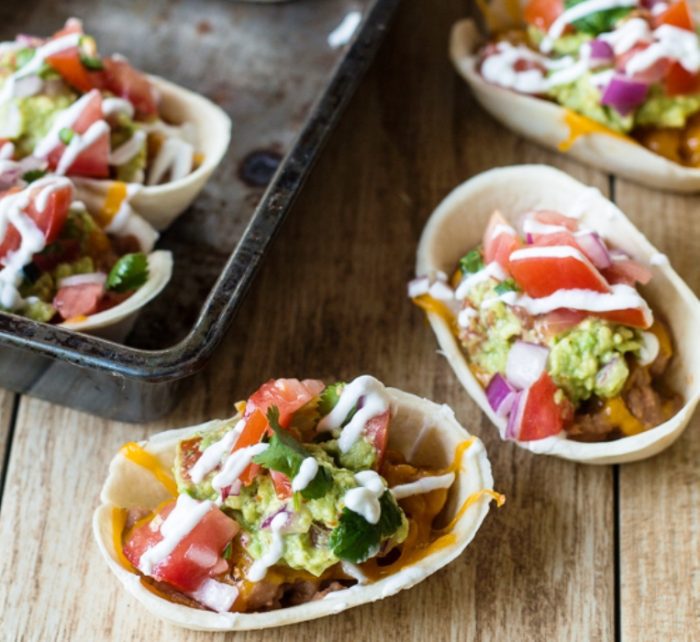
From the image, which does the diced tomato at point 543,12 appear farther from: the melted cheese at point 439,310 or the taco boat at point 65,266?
the taco boat at point 65,266

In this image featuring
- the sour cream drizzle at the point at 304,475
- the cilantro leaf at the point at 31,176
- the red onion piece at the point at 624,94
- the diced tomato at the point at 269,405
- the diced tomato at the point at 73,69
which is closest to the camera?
the sour cream drizzle at the point at 304,475

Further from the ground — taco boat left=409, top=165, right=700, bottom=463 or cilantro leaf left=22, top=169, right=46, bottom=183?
cilantro leaf left=22, top=169, right=46, bottom=183

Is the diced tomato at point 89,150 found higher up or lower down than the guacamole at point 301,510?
higher up

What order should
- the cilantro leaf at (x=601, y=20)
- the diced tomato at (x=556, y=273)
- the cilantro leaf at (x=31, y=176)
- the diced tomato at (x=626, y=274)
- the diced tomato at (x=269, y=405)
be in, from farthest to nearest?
the cilantro leaf at (x=601, y=20), the cilantro leaf at (x=31, y=176), the diced tomato at (x=626, y=274), the diced tomato at (x=556, y=273), the diced tomato at (x=269, y=405)

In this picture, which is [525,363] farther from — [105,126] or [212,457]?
[105,126]

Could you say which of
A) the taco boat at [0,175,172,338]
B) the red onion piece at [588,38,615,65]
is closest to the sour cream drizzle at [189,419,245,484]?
the taco boat at [0,175,172,338]

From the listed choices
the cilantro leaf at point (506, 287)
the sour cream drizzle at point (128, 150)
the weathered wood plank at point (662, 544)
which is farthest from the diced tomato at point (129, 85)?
the weathered wood plank at point (662, 544)

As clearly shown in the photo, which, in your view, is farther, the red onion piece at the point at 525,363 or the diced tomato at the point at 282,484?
the red onion piece at the point at 525,363

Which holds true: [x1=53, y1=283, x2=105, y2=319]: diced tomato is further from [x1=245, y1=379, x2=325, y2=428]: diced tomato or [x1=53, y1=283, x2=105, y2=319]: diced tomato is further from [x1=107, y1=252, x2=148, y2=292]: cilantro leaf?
[x1=245, y1=379, x2=325, y2=428]: diced tomato
